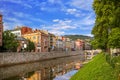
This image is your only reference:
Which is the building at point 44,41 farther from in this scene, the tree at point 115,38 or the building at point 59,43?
the tree at point 115,38

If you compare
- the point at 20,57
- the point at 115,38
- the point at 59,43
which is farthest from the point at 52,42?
the point at 115,38

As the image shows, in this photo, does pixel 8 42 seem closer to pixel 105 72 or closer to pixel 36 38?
pixel 36 38

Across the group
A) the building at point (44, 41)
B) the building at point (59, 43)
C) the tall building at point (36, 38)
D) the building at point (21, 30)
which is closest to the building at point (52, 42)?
the building at point (44, 41)

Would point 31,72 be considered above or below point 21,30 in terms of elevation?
below

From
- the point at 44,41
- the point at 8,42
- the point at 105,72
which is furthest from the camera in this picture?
the point at 44,41

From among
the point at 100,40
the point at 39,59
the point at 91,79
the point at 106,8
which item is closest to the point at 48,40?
the point at 39,59

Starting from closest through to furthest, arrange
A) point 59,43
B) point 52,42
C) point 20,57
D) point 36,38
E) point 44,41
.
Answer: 1. point 20,57
2. point 36,38
3. point 44,41
4. point 52,42
5. point 59,43

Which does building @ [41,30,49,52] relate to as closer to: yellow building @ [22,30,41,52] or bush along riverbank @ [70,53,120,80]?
yellow building @ [22,30,41,52]

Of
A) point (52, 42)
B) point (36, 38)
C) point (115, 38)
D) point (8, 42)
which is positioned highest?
point (36, 38)

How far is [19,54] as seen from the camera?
5856 cm

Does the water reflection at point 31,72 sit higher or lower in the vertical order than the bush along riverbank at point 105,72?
lower

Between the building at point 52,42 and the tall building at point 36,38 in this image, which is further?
the building at point 52,42

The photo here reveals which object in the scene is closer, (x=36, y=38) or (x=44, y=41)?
(x=36, y=38)

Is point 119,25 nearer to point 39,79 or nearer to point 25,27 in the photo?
point 39,79
